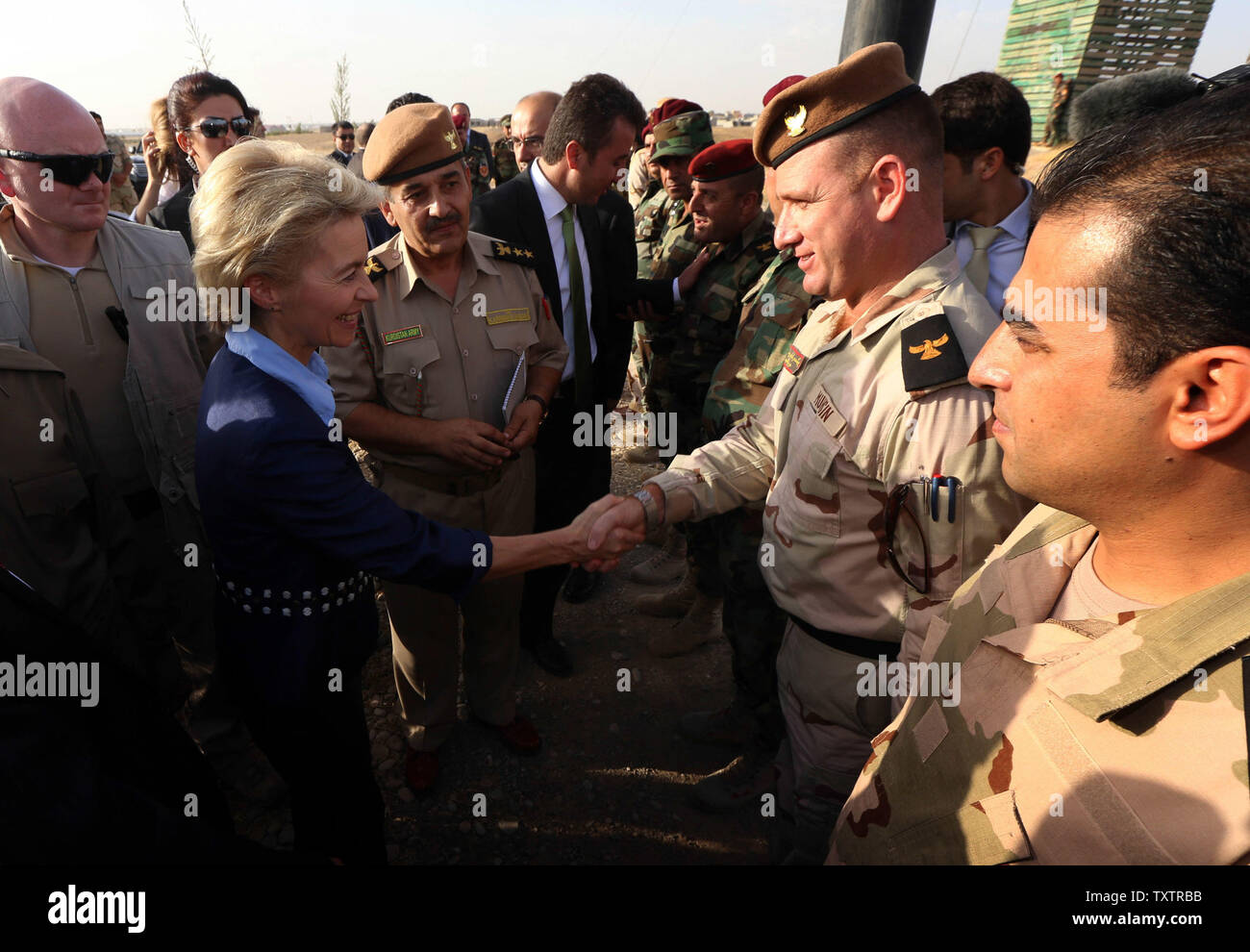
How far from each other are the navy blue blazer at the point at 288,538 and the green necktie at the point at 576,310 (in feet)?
6.54

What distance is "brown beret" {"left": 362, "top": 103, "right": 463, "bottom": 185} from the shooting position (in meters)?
2.83

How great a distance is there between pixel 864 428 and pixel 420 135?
221cm

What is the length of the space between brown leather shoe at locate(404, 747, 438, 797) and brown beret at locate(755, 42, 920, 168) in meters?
3.01

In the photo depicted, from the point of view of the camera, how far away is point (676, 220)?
5164mm

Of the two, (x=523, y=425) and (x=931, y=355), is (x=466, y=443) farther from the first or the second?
(x=931, y=355)

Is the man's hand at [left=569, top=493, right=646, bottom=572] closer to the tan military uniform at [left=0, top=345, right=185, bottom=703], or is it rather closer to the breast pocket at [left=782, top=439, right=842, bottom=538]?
the breast pocket at [left=782, top=439, right=842, bottom=538]

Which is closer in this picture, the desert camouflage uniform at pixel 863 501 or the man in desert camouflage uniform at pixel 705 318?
the desert camouflage uniform at pixel 863 501

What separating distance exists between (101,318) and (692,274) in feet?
9.64

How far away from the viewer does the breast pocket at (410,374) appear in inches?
114

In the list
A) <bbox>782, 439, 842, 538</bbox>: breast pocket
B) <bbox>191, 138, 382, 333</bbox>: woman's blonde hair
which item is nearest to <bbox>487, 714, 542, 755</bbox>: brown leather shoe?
<bbox>782, 439, 842, 538</bbox>: breast pocket

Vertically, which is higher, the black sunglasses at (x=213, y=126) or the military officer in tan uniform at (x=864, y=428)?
the black sunglasses at (x=213, y=126)

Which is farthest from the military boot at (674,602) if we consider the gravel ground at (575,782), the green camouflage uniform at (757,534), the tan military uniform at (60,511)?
the tan military uniform at (60,511)

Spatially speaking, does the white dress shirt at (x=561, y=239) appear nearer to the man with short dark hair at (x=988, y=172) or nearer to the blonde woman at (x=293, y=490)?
the blonde woman at (x=293, y=490)

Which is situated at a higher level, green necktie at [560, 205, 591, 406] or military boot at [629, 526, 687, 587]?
green necktie at [560, 205, 591, 406]
